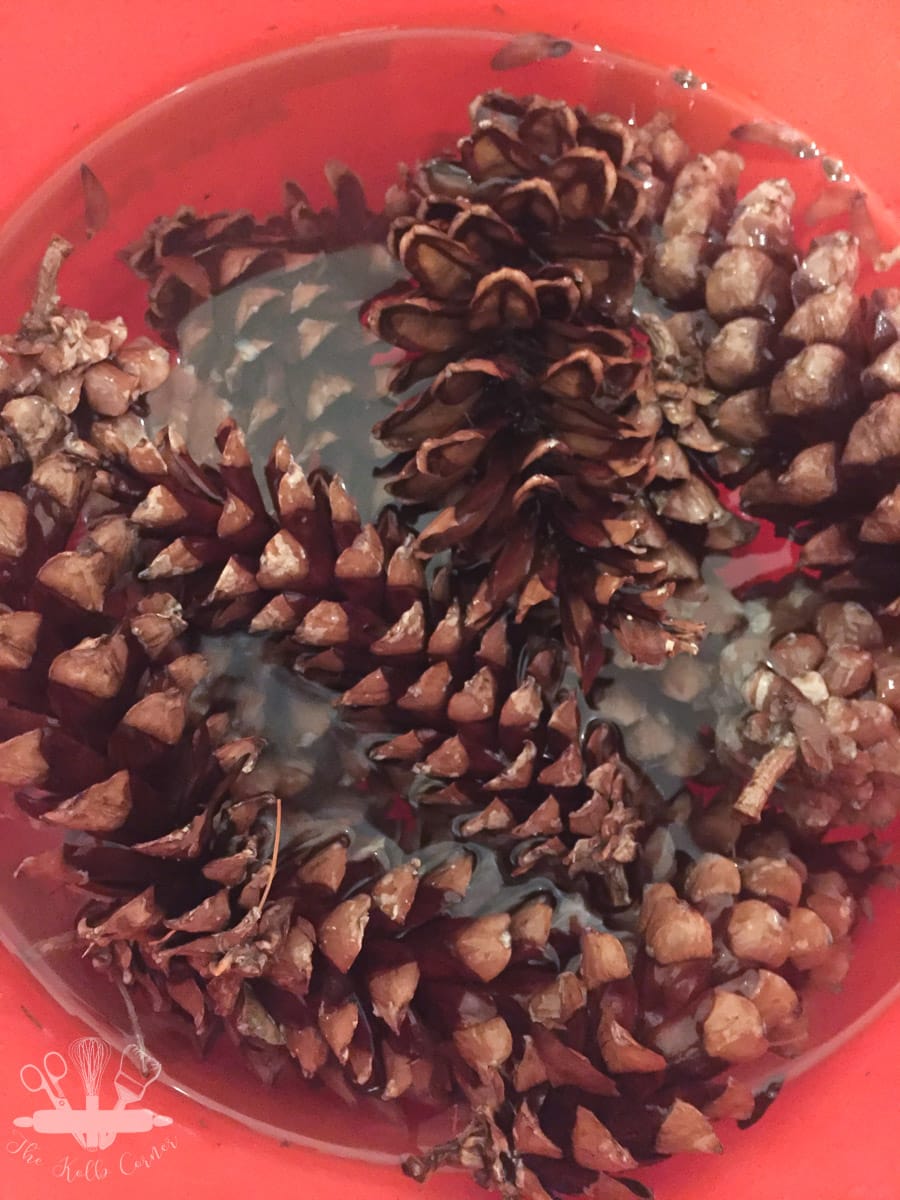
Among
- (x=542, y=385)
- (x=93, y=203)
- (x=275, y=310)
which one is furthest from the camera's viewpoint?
(x=93, y=203)

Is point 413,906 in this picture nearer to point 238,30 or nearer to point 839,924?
point 839,924

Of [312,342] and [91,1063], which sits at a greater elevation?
[312,342]

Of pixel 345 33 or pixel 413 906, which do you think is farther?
pixel 345 33

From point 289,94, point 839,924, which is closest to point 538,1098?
point 839,924

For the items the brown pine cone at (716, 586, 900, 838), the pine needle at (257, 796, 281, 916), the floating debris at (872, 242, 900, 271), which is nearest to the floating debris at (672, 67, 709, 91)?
the floating debris at (872, 242, 900, 271)

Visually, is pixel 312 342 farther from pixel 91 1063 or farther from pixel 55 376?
pixel 91 1063

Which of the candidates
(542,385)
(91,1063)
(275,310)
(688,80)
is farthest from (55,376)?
(688,80)

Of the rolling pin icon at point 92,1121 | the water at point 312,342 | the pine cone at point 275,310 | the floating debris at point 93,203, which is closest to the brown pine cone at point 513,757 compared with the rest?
the water at point 312,342
